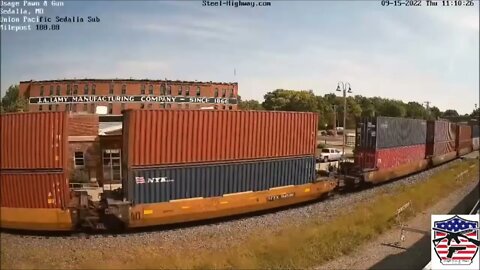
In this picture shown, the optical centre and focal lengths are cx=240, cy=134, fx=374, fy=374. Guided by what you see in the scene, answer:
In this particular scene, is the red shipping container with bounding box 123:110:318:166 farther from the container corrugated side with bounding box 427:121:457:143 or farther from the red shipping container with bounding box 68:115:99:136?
the container corrugated side with bounding box 427:121:457:143

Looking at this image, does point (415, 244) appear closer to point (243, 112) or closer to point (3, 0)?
point (243, 112)

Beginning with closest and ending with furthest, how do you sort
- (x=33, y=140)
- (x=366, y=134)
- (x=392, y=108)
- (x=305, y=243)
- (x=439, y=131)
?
(x=33, y=140), (x=305, y=243), (x=392, y=108), (x=366, y=134), (x=439, y=131)

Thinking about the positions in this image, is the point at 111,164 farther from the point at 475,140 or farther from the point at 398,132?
the point at 475,140

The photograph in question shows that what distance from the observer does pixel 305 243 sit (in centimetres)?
780

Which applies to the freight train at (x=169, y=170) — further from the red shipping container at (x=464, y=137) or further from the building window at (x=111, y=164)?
the red shipping container at (x=464, y=137)

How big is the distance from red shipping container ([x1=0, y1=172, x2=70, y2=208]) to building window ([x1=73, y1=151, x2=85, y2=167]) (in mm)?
635

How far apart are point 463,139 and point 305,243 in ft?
93.0

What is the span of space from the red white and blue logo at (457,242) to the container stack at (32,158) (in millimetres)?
6542

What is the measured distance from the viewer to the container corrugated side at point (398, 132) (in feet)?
48.3

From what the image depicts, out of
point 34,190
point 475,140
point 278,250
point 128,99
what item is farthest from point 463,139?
point 34,190

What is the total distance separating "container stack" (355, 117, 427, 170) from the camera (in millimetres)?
14562

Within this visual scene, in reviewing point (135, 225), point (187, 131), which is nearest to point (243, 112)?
point (187, 131)

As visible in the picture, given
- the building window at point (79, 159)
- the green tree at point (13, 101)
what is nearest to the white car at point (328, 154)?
the building window at point (79, 159)

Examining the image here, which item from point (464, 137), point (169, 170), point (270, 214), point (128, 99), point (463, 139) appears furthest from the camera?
point (464, 137)
